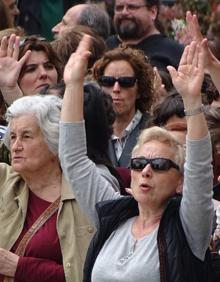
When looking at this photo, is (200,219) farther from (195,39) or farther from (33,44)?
(33,44)

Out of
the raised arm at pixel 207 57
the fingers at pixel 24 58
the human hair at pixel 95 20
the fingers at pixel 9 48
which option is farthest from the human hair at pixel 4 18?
the raised arm at pixel 207 57

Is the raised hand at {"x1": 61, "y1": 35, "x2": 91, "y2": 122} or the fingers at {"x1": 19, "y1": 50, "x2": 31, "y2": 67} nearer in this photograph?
the raised hand at {"x1": 61, "y1": 35, "x2": 91, "y2": 122}

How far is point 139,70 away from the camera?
7949 millimetres

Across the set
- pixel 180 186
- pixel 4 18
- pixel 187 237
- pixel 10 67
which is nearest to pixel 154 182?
pixel 180 186

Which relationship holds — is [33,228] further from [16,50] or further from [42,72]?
[42,72]

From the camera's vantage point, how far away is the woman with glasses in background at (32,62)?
7.73m

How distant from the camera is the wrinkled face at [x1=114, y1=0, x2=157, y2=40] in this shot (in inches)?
393

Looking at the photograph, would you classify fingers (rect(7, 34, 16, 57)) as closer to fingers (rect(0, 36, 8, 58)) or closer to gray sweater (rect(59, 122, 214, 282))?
fingers (rect(0, 36, 8, 58))

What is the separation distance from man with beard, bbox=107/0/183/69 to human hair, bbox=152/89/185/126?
8.04 feet

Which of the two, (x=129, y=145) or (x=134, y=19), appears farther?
(x=134, y=19)

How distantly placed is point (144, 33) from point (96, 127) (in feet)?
12.6

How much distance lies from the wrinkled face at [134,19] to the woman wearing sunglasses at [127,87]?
1.94 metres

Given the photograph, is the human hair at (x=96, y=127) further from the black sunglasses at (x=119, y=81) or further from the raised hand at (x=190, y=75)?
the black sunglasses at (x=119, y=81)

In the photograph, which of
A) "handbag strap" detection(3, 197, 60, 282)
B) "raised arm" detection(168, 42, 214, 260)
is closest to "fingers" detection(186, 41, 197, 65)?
"raised arm" detection(168, 42, 214, 260)
